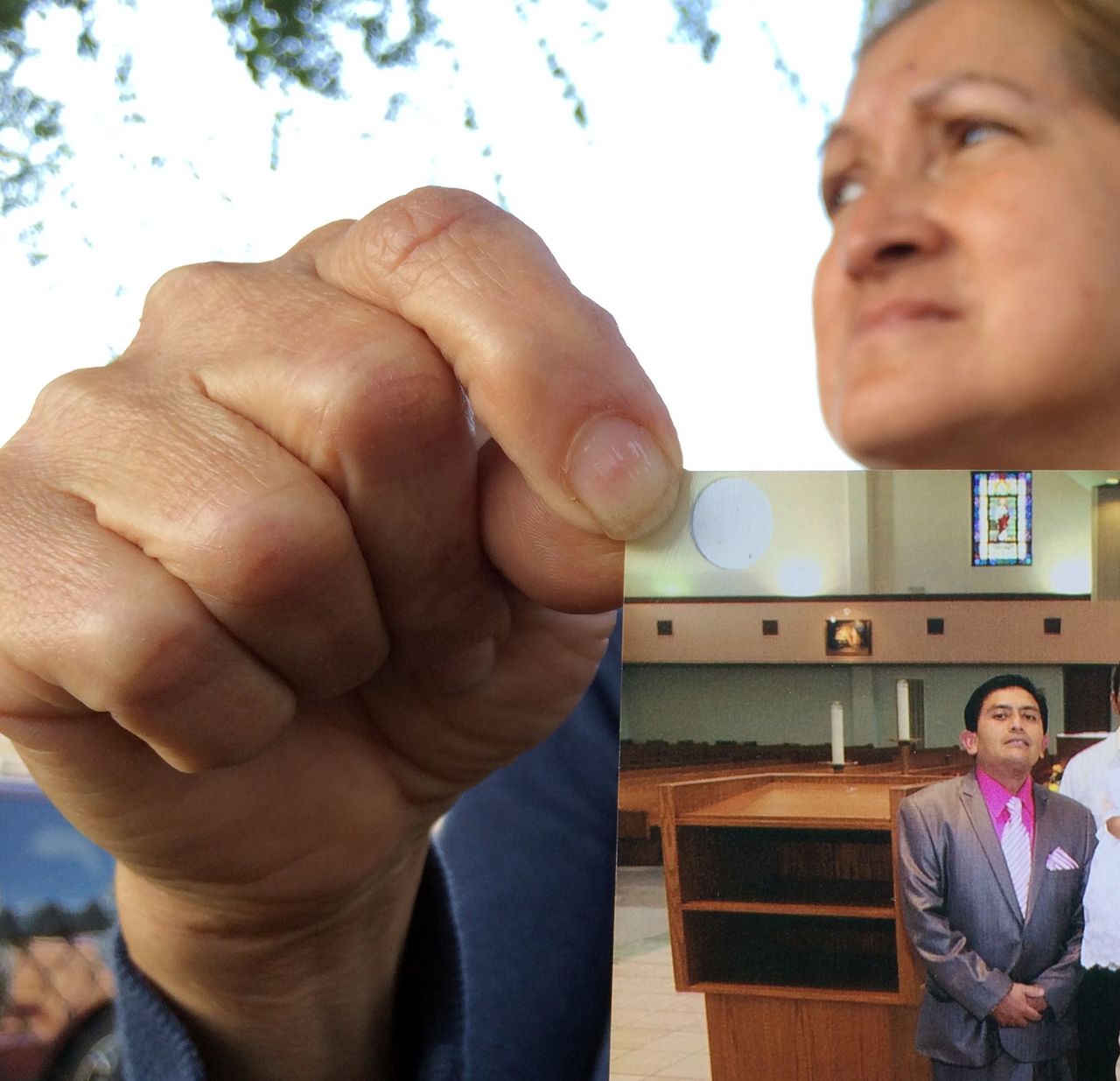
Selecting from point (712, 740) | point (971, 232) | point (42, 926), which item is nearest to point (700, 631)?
point (712, 740)

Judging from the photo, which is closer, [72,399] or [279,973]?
[72,399]

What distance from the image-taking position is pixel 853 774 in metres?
0.28

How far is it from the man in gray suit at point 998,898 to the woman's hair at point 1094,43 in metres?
0.40

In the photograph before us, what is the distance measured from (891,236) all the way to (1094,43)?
7.9 inches

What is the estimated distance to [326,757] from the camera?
0.45 metres

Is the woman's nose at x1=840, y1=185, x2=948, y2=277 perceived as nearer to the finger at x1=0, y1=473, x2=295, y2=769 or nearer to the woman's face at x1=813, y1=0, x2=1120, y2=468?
the woman's face at x1=813, y1=0, x2=1120, y2=468

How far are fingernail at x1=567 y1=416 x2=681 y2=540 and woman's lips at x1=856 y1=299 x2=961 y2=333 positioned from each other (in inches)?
7.3

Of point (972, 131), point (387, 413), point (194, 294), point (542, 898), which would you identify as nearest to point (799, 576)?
point (387, 413)

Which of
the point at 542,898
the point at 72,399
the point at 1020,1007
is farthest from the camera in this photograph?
the point at 542,898

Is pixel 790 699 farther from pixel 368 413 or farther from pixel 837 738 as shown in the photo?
pixel 368 413

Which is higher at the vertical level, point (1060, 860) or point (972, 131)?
point (972, 131)

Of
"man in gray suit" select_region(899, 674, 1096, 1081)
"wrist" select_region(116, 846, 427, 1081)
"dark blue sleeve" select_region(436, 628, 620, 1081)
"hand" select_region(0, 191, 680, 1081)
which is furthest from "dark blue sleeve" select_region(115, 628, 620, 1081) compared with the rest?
"man in gray suit" select_region(899, 674, 1096, 1081)

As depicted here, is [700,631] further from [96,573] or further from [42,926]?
[42,926]

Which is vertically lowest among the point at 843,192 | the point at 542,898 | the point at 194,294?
the point at 542,898
